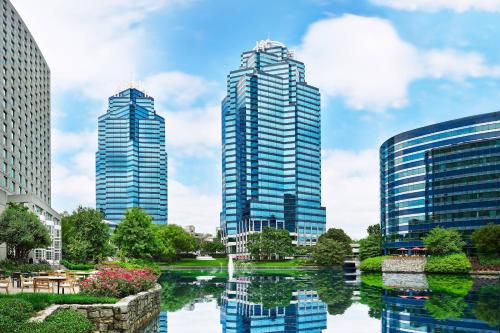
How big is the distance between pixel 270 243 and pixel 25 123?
7141cm

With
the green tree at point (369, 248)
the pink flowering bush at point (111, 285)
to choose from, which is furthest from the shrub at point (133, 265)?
the green tree at point (369, 248)

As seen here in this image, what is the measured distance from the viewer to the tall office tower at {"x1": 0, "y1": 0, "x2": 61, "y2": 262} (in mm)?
81438

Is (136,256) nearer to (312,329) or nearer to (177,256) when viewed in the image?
(312,329)

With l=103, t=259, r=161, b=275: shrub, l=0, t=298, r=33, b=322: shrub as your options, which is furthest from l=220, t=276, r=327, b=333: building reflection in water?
l=103, t=259, r=161, b=275: shrub

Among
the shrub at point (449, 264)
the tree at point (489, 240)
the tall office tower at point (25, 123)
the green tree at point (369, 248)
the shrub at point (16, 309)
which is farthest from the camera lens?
the green tree at point (369, 248)

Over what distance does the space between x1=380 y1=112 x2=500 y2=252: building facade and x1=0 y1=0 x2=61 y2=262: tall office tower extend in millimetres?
76777

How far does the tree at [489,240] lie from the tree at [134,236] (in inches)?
2063

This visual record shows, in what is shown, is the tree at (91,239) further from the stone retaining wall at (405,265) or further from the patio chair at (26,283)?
the stone retaining wall at (405,265)

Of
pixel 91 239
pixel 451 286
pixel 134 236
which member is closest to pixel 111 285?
pixel 451 286

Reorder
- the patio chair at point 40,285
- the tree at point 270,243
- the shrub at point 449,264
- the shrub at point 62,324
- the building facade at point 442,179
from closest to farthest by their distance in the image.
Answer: the shrub at point 62,324
the patio chair at point 40,285
the shrub at point 449,264
the building facade at point 442,179
the tree at point 270,243

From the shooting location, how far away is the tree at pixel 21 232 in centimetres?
5019

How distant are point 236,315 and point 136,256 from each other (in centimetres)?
5321

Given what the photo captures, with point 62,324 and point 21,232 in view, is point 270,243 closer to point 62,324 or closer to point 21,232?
point 21,232

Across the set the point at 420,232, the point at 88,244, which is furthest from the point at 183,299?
the point at 420,232
